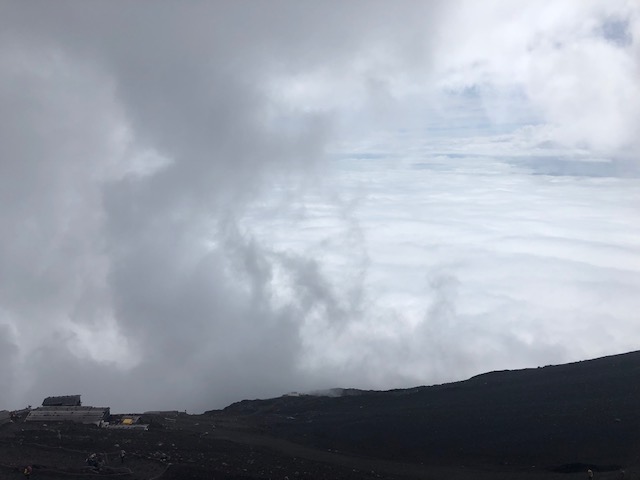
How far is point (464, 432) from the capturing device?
50.1m

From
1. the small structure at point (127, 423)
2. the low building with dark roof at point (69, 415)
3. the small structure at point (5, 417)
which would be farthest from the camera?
the low building with dark roof at point (69, 415)

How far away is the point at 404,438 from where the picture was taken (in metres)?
50.7

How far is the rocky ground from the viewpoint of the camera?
39.6 m

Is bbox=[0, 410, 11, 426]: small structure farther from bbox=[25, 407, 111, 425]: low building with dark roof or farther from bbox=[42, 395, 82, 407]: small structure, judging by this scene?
bbox=[42, 395, 82, 407]: small structure

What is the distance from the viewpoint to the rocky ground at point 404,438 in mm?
39594

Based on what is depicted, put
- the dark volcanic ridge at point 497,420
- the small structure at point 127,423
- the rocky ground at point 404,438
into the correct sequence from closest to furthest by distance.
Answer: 1. the rocky ground at point 404,438
2. the dark volcanic ridge at point 497,420
3. the small structure at point 127,423

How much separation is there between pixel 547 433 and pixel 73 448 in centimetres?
2961

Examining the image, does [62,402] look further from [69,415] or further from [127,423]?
[127,423]

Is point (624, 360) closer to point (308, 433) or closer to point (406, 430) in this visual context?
point (406, 430)

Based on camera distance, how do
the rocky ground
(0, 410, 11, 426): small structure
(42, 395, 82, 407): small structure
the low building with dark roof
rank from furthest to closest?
(42, 395, 82, 407): small structure, the low building with dark roof, (0, 410, 11, 426): small structure, the rocky ground

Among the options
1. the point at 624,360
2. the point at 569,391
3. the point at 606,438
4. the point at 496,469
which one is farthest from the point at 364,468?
the point at 624,360

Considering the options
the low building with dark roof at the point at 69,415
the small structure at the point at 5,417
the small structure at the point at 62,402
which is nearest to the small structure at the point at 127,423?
the low building with dark roof at the point at 69,415

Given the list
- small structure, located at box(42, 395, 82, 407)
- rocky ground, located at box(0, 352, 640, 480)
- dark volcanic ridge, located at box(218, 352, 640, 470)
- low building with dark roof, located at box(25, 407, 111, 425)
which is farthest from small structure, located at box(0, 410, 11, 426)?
dark volcanic ridge, located at box(218, 352, 640, 470)

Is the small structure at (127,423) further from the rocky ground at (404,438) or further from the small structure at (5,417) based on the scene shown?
the small structure at (5,417)
